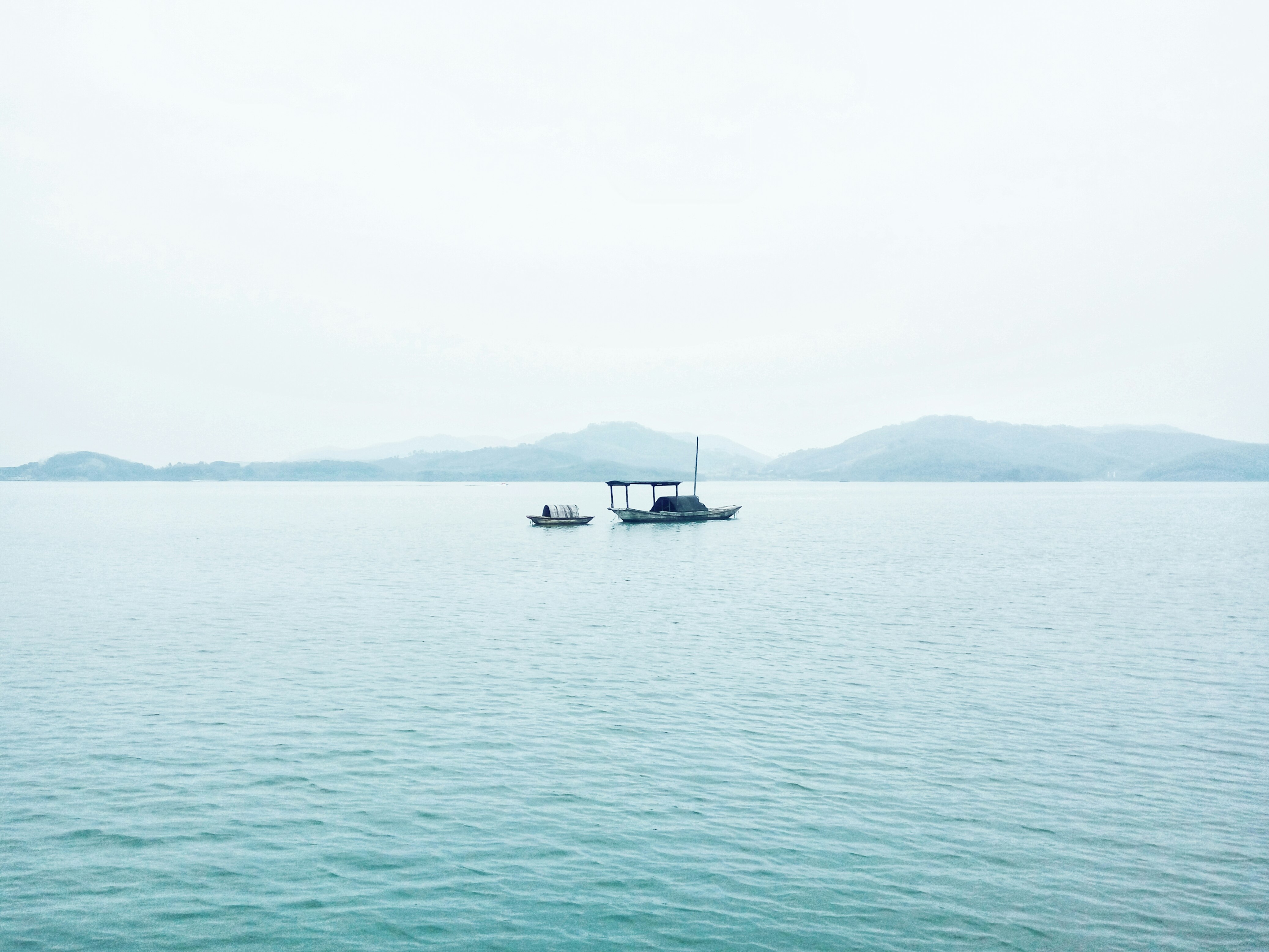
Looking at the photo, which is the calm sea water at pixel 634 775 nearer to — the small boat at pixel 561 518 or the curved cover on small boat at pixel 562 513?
the small boat at pixel 561 518

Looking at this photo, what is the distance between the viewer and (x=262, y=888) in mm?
15266

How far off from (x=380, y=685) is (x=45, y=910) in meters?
16.3

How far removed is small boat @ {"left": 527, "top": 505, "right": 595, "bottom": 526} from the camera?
124m

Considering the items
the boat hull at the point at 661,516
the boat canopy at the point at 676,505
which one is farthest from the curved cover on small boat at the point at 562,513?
the boat canopy at the point at 676,505

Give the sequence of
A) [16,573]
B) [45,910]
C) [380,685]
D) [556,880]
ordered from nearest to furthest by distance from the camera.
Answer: [45,910] → [556,880] → [380,685] → [16,573]

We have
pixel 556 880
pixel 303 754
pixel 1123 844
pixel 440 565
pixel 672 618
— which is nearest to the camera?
pixel 556 880

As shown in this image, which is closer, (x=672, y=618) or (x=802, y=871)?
(x=802, y=871)

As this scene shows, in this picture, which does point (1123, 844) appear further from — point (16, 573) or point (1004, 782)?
point (16, 573)

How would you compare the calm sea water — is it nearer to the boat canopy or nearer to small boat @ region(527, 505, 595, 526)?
small boat @ region(527, 505, 595, 526)

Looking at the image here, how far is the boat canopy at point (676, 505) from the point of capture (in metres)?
125

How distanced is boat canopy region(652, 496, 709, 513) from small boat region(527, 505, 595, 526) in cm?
1039

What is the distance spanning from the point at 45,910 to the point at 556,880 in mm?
8975

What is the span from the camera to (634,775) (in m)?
21.2

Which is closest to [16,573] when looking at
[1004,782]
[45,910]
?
[45,910]
